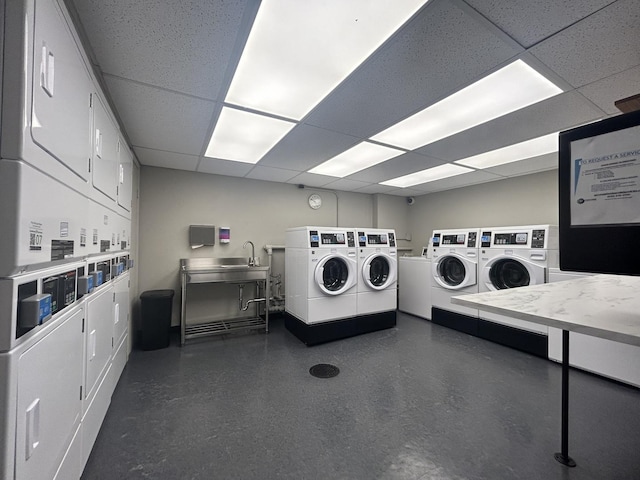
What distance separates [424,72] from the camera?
1.57 m

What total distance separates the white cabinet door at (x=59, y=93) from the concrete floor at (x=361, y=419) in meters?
1.65

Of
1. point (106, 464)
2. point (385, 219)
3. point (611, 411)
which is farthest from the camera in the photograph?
point (385, 219)

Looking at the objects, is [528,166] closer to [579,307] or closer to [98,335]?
[579,307]

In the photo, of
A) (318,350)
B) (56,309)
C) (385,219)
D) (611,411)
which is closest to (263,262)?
(318,350)

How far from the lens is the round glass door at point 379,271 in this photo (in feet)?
12.1

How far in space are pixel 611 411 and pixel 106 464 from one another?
336 centimetres

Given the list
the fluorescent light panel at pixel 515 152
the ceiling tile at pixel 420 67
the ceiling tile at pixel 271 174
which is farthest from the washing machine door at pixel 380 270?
the ceiling tile at pixel 420 67

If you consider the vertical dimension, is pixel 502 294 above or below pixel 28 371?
above

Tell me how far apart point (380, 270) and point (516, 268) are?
1.67m

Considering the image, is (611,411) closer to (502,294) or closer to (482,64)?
(502,294)

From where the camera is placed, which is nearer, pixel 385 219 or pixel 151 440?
pixel 151 440

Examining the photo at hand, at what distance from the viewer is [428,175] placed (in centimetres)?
400

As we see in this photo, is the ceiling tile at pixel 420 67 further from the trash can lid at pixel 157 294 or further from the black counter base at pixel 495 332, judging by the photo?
the black counter base at pixel 495 332

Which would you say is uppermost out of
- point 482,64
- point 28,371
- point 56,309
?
point 482,64
